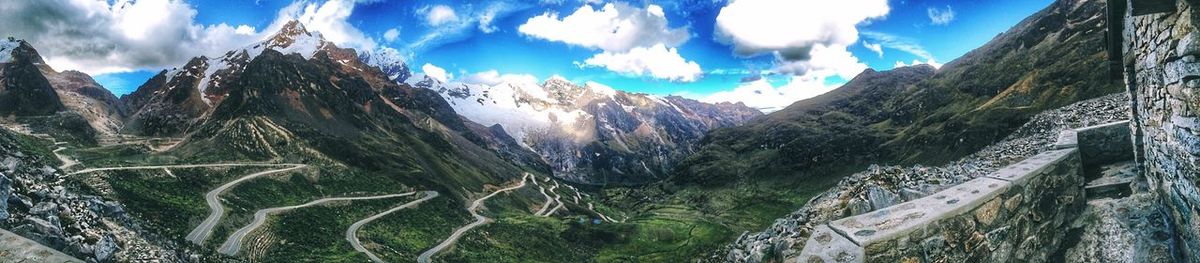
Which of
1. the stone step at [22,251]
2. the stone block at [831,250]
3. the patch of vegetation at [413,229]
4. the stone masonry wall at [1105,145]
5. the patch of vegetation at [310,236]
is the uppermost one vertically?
the stone masonry wall at [1105,145]

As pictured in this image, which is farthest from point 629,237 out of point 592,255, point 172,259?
point 172,259

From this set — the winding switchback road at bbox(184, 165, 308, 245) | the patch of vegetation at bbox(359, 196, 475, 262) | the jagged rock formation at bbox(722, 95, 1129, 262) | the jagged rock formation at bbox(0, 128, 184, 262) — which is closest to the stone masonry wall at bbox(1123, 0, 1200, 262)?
the jagged rock formation at bbox(722, 95, 1129, 262)

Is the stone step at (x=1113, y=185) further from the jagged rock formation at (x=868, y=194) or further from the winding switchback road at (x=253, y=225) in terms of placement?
the winding switchback road at (x=253, y=225)

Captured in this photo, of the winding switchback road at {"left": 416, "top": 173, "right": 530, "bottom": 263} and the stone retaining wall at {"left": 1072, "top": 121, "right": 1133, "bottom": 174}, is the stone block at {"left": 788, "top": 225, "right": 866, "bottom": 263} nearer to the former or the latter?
the stone retaining wall at {"left": 1072, "top": 121, "right": 1133, "bottom": 174}

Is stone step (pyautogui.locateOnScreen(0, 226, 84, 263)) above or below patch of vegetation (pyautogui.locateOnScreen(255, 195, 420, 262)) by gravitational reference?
above

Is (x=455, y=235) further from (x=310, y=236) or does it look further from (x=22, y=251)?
(x=22, y=251)

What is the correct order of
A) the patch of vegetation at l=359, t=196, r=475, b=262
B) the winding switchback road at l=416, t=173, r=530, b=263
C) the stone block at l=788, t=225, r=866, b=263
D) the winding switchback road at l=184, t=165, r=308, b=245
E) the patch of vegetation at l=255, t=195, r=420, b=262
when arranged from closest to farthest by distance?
the stone block at l=788, t=225, r=866, b=263 → the winding switchback road at l=184, t=165, r=308, b=245 → the patch of vegetation at l=255, t=195, r=420, b=262 → the winding switchback road at l=416, t=173, r=530, b=263 → the patch of vegetation at l=359, t=196, r=475, b=262

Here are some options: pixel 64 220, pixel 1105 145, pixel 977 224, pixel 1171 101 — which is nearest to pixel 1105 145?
pixel 1105 145

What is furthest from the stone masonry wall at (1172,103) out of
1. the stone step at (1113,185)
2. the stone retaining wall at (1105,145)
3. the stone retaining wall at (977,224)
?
the stone retaining wall at (1105,145)
